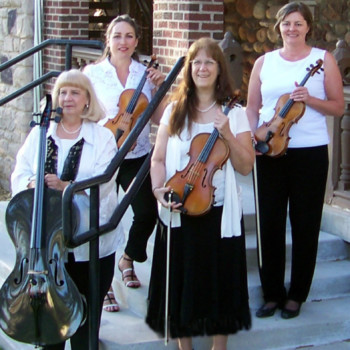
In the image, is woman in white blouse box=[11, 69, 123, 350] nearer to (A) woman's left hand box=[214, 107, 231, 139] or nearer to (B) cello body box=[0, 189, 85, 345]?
(B) cello body box=[0, 189, 85, 345]

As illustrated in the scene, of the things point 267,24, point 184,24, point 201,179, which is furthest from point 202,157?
point 267,24

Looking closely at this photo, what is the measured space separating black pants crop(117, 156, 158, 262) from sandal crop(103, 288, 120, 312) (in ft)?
0.84

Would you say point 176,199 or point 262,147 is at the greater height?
point 262,147

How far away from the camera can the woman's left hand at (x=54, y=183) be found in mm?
3664

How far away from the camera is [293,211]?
453 cm

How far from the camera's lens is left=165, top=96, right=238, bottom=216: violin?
383cm

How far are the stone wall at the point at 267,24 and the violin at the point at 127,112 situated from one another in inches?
157

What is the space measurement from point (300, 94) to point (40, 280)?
1.69 metres

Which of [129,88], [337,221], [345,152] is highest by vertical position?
[129,88]

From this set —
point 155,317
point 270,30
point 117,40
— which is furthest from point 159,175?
point 270,30

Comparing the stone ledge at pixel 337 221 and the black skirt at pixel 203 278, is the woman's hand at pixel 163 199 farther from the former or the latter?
the stone ledge at pixel 337 221

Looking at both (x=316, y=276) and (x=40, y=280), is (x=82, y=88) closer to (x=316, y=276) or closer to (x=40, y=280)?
(x=40, y=280)

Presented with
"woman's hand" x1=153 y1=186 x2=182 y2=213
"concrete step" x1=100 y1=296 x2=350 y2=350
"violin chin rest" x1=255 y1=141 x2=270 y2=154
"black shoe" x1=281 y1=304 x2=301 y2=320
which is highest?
"violin chin rest" x1=255 y1=141 x2=270 y2=154

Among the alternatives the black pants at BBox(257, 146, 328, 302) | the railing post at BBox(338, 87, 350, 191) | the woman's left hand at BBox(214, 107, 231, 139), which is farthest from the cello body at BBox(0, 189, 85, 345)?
the railing post at BBox(338, 87, 350, 191)
